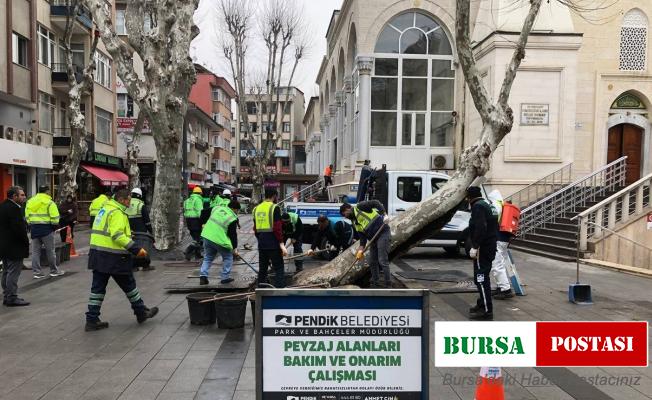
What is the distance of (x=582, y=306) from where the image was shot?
7961mm

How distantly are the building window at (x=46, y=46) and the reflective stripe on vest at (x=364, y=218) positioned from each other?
2174 centimetres

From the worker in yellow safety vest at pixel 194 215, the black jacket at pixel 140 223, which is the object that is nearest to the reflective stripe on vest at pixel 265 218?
the black jacket at pixel 140 223

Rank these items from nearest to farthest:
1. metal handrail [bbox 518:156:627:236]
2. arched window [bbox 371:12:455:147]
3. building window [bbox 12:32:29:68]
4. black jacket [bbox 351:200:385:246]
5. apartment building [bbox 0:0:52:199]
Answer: black jacket [bbox 351:200:385:246] < metal handrail [bbox 518:156:627:236] < apartment building [bbox 0:0:52:199] < building window [bbox 12:32:29:68] < arched window [bbox 371:12:455:147]

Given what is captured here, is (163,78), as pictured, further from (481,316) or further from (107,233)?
(481,316)

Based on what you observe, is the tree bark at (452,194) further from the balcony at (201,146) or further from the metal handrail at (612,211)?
the balcony at (201,146)

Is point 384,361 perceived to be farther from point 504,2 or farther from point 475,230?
point 504,2

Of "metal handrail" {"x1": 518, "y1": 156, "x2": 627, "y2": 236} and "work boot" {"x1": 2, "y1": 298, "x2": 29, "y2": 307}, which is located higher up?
"metal handrail" {"x1": 518, "y1": 156, "x2": 627, "y2": 236}

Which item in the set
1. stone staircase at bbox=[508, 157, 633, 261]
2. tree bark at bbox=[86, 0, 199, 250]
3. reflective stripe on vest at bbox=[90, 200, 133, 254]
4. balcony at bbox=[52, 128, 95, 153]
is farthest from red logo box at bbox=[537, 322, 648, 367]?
balcony at bbox=[52, 128, 95, 153]

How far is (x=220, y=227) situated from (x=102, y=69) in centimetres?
2536

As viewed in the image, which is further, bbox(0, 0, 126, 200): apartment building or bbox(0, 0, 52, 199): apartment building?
bbox(0, 0, 126, 200): apartment building

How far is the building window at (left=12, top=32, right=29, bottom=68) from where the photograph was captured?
2116 centimetres

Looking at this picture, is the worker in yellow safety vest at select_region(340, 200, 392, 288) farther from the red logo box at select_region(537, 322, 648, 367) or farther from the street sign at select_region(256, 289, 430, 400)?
the street sign at select_region(256, 289, 430, 400)

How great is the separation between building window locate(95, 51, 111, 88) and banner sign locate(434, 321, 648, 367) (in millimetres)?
30043

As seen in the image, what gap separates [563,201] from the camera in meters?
16.6
